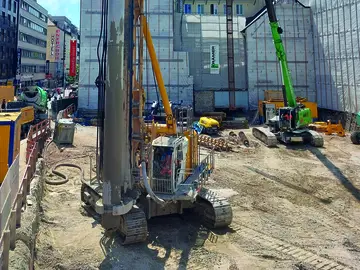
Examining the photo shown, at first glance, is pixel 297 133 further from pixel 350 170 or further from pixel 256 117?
pixel 256 117

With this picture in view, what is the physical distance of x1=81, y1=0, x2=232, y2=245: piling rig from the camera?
7.77m

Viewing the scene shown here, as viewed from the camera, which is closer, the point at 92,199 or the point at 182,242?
the point at 182,242

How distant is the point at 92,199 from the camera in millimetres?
10227

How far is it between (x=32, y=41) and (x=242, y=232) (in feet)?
272

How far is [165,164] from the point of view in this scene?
912 cm

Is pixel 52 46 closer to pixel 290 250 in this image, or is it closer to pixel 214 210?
pixel 214 210

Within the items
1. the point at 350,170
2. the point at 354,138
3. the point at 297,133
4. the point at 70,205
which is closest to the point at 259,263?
the point at 70,205

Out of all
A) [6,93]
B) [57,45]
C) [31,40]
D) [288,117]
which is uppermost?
[31,40]

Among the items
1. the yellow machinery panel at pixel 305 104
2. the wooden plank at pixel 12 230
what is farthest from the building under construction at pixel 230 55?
the wooden plank at pixel 12 230

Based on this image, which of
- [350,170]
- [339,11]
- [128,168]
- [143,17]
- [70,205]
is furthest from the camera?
[339,11]

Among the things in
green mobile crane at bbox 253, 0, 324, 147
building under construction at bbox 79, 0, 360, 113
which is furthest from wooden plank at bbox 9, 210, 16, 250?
building under construction at bbox 79, 0, 360, 113

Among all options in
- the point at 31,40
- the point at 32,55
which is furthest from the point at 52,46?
the point at 32,55

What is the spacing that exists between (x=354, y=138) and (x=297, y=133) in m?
4.31

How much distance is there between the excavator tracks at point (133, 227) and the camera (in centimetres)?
871
